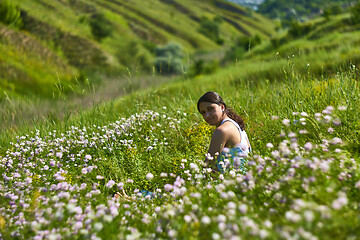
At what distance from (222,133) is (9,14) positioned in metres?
21.9

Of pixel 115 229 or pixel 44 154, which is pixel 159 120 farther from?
pixel 115 229

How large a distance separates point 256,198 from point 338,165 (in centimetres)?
72

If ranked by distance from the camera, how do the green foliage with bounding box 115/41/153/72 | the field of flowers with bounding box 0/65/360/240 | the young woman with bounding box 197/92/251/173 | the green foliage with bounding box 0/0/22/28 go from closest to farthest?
1. the field of flowers with bounding box 0/65/360/240
2. the young woman with bounding box 197/92/251/173
3. the green foliage with bounding box 0/0/22/28
4. the green foliage with bounding box 115/41/153/72

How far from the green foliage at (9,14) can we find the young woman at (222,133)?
20866mm

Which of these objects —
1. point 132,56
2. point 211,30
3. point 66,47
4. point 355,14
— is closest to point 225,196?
point 355,14

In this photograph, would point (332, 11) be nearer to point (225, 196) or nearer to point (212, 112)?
point (212, 112)

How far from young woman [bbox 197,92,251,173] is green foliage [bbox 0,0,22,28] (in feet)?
68.5

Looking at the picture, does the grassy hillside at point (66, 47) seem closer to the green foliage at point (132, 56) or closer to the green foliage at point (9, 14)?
the green foliage at point (132, 56)

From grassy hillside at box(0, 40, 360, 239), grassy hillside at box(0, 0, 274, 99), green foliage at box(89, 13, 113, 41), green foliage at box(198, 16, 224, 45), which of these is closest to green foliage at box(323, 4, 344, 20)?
grassy hillside at box(0, 0, 274, 99)

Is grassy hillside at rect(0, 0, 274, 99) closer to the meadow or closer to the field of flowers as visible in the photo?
the meadow

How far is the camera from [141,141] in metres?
4.91

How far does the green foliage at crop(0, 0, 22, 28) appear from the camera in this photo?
Result: 19.0m

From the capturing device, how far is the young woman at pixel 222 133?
11.2 feet

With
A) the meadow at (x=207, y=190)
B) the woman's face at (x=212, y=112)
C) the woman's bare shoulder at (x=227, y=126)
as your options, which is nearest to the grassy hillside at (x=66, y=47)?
the meadow at (x=207, y=190)
